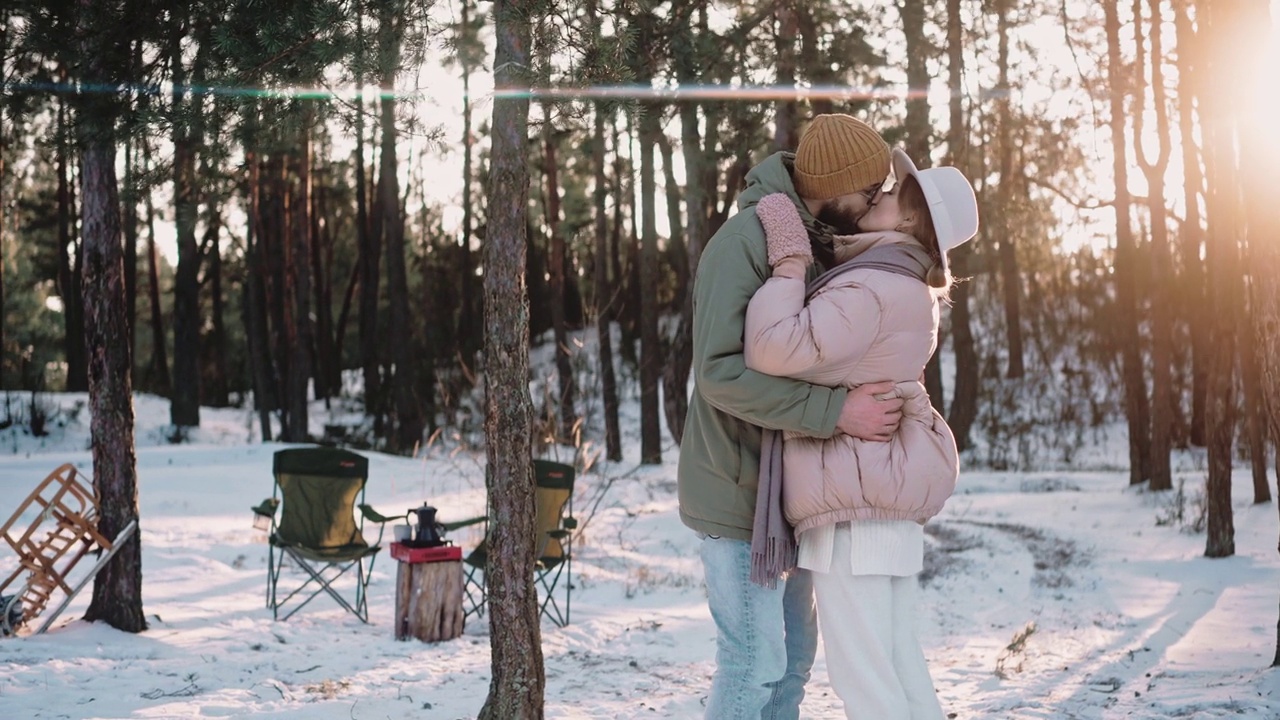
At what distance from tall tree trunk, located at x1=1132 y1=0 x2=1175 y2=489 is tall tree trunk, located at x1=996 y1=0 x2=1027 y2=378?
5.17ft

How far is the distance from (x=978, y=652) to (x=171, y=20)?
518 centimetres

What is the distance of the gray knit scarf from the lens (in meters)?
2.63

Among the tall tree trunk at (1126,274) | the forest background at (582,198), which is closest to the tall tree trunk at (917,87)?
the forest background at (582,198)

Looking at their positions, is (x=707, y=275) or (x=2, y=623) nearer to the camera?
(x=707, y=275)

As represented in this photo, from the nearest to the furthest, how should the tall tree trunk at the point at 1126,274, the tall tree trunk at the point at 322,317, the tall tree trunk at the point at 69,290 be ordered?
the tall tree trunk at the point at 1126,274, the tall tree trunk at the point at 69,290, the tall tree trunk at the point at 322,317

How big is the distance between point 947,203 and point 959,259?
1175cm

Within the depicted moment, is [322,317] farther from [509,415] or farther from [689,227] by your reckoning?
[509,415]

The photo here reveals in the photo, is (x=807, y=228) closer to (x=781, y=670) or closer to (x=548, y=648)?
(x=781, y=670)

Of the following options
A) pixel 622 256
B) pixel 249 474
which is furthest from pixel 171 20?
pixel 622 256

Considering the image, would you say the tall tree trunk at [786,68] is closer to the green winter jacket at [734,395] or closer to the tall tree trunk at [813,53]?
the tall tree trunk at [813,53]

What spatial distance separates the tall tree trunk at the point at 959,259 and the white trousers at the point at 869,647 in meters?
8.83

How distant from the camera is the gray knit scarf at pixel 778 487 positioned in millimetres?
2629

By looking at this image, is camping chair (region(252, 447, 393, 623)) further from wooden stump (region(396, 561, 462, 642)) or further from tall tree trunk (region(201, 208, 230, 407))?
tall tree trunk (region(201, 208, 230, 407))

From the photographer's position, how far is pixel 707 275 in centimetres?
272
